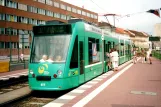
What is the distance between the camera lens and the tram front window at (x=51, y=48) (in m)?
10.4

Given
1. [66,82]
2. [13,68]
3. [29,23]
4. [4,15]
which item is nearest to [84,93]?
[66,82]

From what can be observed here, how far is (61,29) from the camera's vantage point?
35.3ft

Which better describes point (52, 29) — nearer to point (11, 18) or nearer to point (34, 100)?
point (34, 100)

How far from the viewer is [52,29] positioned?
1086 centimetres

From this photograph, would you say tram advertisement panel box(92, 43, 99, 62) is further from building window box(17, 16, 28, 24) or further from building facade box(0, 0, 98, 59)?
building window box(17, 16, 28, 24)

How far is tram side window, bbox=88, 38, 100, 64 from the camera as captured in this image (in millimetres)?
13398

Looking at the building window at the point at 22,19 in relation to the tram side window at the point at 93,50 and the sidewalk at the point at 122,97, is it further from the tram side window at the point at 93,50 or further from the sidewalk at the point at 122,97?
the sidewalk at the point at 122,97

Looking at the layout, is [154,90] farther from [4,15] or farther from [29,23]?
[29,23]

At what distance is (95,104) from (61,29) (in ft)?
12.8

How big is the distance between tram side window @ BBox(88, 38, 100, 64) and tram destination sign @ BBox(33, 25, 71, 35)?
108 inches

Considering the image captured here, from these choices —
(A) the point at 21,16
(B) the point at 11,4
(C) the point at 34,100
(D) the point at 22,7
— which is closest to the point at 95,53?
(C) the point at 34,100

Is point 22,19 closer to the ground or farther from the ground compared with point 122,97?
farther from the ground

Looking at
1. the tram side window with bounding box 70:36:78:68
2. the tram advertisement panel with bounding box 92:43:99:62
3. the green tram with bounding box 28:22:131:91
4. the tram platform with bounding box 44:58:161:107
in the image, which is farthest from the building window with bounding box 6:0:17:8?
the tram platform with bounding box 44:58:161:107

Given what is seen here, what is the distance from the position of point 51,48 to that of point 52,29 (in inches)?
35.1
